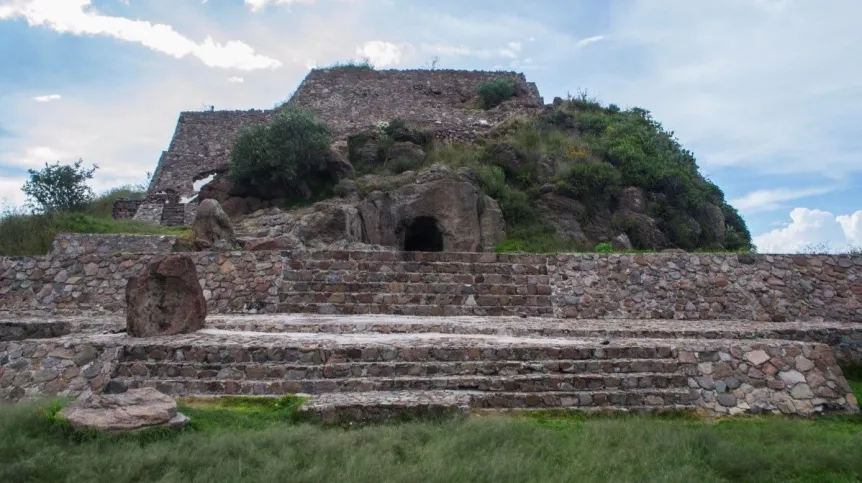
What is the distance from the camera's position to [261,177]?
65.6 feet

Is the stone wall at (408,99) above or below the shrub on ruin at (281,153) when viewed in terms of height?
above

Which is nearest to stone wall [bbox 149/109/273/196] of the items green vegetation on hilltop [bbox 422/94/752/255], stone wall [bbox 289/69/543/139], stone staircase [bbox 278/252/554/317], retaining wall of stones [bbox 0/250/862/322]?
stone wall [bbox 289/69/543/139]

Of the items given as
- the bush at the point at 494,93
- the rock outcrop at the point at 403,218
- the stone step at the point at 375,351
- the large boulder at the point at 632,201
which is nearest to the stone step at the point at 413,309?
the stone step at the point at 375,351

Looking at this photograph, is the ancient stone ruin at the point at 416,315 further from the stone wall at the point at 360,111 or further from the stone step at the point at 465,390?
the stone wall at the point at 360,111

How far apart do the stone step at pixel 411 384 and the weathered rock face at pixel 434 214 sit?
986cm

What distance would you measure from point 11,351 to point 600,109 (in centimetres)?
2276

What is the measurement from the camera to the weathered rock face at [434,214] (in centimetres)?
1739

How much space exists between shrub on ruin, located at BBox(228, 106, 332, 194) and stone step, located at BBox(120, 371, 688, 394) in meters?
12.6

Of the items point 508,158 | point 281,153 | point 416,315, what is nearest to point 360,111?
point 281,153

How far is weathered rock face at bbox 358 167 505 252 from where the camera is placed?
17.4 m

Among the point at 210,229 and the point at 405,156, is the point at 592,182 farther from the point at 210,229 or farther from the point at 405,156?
the point at 210,229

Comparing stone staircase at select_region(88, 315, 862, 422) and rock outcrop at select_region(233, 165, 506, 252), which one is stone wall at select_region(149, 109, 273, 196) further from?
stone staircase at select_region(88, 315, 862, 422)

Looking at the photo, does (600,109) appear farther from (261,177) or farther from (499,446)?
(499,446)

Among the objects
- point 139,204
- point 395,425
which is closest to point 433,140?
point 139,204
